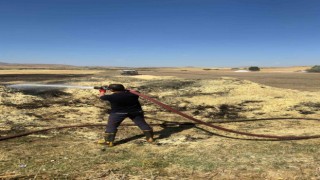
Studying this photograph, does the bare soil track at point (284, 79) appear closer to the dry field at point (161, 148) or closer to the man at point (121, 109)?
the dry field at point (161, 148)

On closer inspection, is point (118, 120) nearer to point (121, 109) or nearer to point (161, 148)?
point (121, 109)

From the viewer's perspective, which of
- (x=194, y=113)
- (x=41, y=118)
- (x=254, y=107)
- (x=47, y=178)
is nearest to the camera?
(x=47, y=178)

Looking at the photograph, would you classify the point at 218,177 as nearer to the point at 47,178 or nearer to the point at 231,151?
the point at 231,151

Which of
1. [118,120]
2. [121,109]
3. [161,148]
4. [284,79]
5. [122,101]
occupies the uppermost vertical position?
[122,101]

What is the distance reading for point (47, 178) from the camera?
5.99 metres

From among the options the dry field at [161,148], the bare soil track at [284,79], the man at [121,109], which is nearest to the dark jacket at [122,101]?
the man at [121,109]

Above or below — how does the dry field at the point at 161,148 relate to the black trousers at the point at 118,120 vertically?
below

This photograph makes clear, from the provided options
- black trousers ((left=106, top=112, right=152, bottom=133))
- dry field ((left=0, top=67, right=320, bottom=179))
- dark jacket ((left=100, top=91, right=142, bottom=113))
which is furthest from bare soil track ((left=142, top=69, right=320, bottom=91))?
dark jacket ((left=100, top=91, right=142, bottom=113))

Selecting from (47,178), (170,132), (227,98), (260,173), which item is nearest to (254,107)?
(227,98)

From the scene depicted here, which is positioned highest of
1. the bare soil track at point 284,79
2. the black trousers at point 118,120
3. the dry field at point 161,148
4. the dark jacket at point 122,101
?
the dark jacket at point 122,101

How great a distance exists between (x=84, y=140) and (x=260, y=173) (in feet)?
15.5

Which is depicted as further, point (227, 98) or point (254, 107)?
point (227, 98)

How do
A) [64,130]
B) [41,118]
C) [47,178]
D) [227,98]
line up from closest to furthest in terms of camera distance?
[47,178] → [64,130] → [41,118] → [227,98]

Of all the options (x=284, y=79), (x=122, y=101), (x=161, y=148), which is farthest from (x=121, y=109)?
(x=284, y=79)
